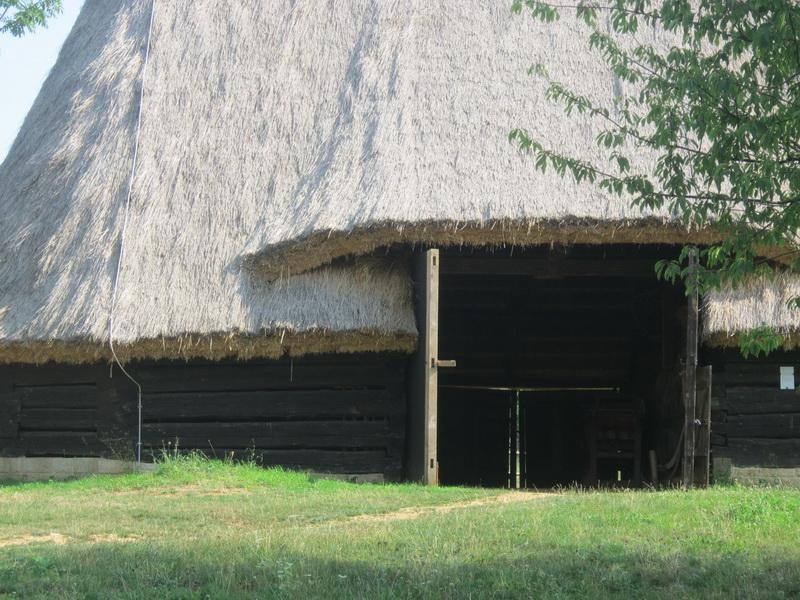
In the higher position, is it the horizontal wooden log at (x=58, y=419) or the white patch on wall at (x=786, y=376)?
the white patch on wall at (x=786, y=376)

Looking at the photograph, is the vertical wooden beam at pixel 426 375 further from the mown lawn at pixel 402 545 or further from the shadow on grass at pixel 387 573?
the shadow on grass at pixel 387 573

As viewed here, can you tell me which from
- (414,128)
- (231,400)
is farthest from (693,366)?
(231,400)

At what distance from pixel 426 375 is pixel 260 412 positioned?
2.37 metres

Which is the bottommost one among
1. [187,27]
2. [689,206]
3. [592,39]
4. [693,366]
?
[693,366]

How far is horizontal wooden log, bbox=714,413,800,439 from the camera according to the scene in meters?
13.5

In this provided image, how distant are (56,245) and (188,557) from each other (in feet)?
25.6

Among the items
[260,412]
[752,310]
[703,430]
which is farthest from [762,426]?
[260,412]

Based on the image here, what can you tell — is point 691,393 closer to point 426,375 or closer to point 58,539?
point 426,375

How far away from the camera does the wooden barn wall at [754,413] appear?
13.4 m

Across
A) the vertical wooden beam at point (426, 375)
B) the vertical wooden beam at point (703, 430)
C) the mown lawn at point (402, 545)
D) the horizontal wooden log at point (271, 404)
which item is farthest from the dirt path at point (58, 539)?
the vertical wooden beam at point (703, 430)

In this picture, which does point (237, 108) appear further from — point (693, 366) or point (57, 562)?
point (57, 562)

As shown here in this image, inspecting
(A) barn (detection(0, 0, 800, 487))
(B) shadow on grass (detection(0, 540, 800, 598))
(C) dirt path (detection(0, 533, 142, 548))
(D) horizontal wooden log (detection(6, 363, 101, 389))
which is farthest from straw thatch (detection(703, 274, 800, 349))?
(D) horizontal wooden log (detection(6, 363, 101, 389))

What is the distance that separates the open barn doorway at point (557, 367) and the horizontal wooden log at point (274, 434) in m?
2.35

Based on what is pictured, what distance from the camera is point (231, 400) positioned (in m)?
13.7
